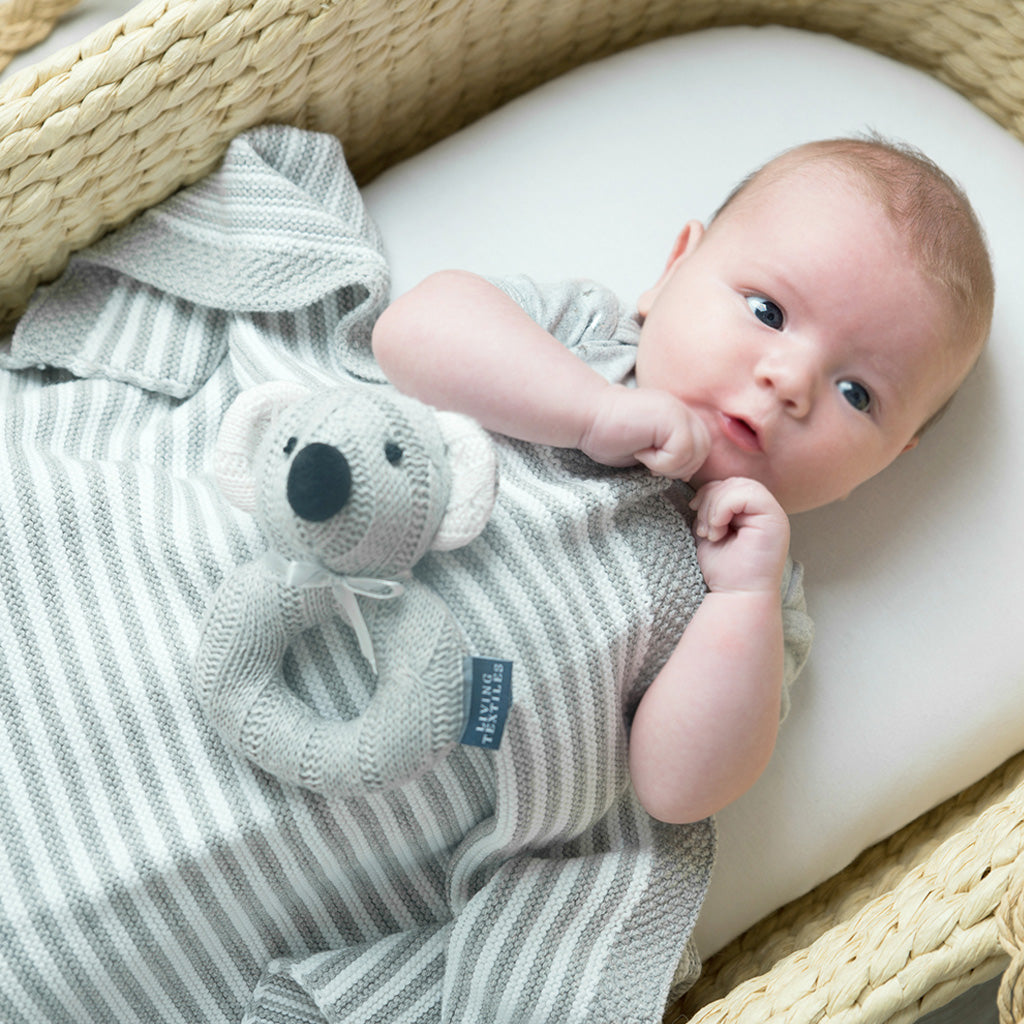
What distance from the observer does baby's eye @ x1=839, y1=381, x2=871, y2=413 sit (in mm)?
974

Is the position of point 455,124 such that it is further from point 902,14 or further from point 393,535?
point 393,535

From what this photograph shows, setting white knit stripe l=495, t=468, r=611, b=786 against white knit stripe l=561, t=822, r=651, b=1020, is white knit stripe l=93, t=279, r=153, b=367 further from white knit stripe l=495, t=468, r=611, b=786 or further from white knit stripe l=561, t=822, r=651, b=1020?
white knit stripe l=561, t=822, r=651, b=1020

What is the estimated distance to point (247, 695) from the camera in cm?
82

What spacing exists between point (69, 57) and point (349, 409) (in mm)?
522

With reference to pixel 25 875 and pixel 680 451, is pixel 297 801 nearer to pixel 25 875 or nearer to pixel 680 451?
pixel 25 875

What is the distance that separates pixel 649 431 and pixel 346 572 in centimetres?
30

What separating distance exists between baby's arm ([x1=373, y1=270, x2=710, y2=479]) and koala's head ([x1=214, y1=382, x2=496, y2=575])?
12 cm

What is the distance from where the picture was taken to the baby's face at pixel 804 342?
94cm

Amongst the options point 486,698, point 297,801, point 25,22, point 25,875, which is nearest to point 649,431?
point 486,698

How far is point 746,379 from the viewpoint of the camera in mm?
941

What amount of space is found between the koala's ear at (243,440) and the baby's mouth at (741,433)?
15.6 inches

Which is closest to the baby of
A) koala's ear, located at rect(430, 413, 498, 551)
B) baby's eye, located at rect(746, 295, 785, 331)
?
baby's eye, located at rect(746, 295, 785, 331)

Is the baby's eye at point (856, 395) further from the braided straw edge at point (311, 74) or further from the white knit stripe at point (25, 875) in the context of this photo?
the white knit stripe at point (25, 875)

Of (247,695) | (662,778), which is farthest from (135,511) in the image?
(662,778)
